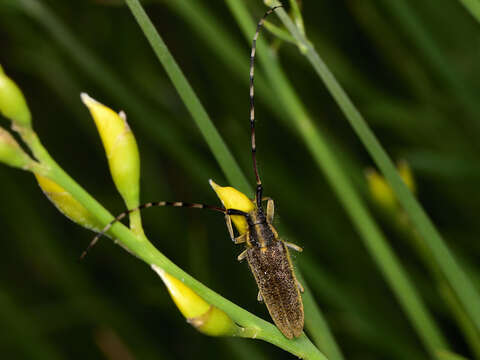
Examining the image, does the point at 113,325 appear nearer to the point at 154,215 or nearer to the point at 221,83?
the point at 154,215

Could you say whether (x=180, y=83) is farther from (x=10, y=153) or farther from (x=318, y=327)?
(x=318, y=327)

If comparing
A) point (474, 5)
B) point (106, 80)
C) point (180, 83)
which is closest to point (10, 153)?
point (180, 83)

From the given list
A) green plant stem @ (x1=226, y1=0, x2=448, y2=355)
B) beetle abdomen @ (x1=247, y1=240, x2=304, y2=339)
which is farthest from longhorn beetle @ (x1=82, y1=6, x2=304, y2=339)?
green plant stem @ (x1=226, y1=0, x2=448, y2=355)

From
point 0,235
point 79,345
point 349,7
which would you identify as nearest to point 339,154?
point 349,7

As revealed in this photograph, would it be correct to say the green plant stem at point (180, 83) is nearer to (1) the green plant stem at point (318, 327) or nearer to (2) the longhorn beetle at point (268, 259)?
(1) the green plant stem at point (318, 327)

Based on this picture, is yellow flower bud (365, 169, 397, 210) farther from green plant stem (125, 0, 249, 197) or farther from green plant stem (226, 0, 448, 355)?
green plant stem (125, 0, 249, 197)
